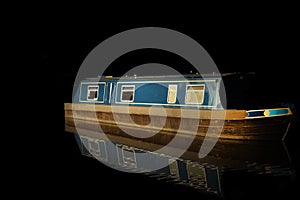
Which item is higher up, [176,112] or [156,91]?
[156,91]

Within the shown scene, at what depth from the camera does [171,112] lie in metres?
13.0

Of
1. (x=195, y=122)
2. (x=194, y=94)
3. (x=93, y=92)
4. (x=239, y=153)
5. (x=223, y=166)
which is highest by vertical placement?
(x=93, y=92)

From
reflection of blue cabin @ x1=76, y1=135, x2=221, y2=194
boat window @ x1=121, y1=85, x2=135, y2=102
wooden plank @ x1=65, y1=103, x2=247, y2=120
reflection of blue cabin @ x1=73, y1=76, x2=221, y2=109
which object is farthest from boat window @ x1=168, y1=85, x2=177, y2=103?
reflection of blue cabin @ x1=76, y1=135, x2=221, y2=194

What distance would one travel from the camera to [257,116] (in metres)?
10.9

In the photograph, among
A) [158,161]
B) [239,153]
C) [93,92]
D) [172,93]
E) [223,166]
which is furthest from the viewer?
[93,92]

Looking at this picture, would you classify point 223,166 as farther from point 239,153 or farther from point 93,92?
point 93,92

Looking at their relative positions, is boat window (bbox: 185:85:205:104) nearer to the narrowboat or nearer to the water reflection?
the narrowboat

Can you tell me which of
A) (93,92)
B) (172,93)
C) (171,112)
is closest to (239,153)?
(171,112)

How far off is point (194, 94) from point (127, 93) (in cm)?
365

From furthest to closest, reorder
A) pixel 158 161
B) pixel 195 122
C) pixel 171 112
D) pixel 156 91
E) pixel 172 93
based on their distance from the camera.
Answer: pixel 156 91 < pixel 172 93 < pixel 171 112 < pixel 195 122 < pixel 158 161

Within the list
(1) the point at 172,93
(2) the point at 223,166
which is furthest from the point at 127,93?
(2) the point at 223,166

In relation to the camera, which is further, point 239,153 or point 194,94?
point 194,94

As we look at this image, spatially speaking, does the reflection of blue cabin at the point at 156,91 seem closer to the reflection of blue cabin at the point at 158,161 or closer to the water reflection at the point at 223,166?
the water reflection at the point at 223,166

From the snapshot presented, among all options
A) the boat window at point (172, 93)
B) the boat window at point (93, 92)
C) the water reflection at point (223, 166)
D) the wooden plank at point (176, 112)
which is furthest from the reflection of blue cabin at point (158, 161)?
the boat window at point (93, 92)
